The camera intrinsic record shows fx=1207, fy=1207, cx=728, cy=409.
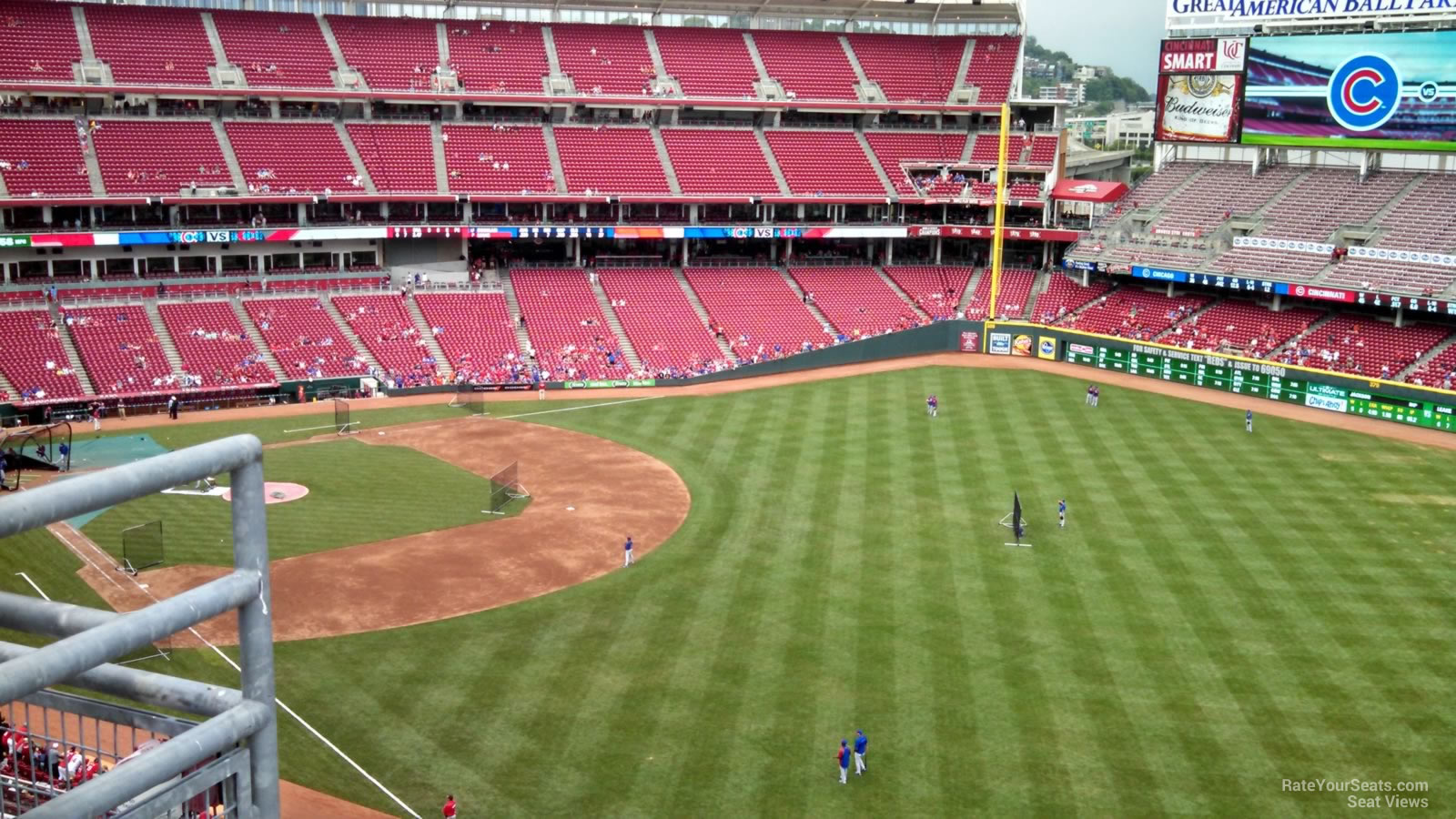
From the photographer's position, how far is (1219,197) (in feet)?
221

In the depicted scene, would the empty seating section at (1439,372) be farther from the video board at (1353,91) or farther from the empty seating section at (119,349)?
the empty seating section at (119,349)

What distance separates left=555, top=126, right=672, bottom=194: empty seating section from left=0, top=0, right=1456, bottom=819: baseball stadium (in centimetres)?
30

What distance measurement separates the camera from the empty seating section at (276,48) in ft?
224

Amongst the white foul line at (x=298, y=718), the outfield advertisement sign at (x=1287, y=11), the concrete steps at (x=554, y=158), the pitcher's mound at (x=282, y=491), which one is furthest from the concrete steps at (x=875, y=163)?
the white foul line at (x=298, y=718)

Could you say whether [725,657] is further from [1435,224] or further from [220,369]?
[1435,224]

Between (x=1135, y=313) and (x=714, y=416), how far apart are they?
25.3 metres

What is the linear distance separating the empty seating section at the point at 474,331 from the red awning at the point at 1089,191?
1359 inches

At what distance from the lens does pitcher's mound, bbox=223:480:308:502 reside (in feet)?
138

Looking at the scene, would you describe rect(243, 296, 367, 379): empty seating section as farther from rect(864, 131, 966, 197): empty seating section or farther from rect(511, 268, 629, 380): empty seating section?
rect(864, 131, 966, 197): empty seating section

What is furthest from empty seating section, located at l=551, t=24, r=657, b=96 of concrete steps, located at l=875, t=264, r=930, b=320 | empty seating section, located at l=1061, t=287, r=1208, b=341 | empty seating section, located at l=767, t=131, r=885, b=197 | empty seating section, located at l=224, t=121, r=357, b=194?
empty seating section, located at l=1061, t=287, r=1208, b=341

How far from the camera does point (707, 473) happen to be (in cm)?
4619

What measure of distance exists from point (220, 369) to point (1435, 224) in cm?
5834

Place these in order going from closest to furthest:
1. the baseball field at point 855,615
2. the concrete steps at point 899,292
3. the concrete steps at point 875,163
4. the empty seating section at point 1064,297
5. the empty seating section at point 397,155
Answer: the baseball field at point 855,615, the empty seating section at point 397,155, the empty seating section at point 1064,297, the concrete steps at point 899,292, the concrete steps at point 875,163

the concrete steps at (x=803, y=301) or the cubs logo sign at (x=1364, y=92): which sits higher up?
the cubs logo sign at (x=1364, y=92)
